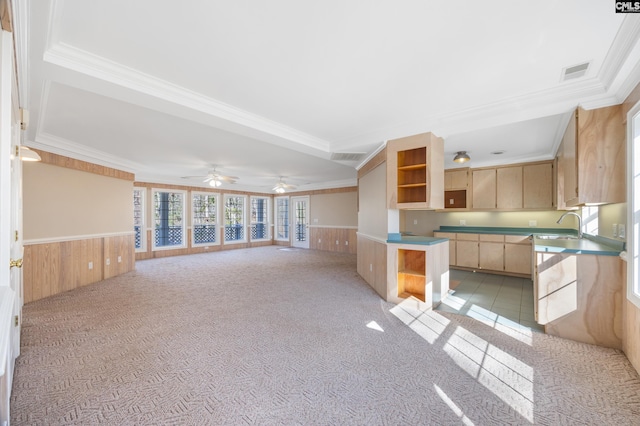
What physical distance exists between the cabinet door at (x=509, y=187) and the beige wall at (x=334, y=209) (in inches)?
165

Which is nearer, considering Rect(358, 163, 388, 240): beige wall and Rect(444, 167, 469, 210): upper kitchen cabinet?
Rect(358, 163, 388, 240): beige wall

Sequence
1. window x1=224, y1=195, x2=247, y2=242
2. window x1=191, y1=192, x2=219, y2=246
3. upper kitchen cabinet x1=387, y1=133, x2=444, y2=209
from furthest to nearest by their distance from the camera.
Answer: window x1=224, y1=195, x2=247, y2=242 → window x1=191, y1=192, x2=219, y2=246 → upper kitchen cabinet x1=387, y1=133, x2=444, y2=209

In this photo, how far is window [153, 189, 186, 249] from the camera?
8102mm

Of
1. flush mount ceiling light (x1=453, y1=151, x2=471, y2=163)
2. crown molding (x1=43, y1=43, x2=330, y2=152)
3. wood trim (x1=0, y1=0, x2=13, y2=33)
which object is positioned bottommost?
flush mount ceiling light (x1=453, y1=151, x2=471, y2=163)

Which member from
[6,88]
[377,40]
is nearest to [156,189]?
[6,88]

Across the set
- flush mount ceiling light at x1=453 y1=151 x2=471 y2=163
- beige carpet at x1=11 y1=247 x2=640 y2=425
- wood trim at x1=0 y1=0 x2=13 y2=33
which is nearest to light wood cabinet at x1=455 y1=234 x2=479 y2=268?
flush mount ceiling light at x1=453 y1=151 x2=471 y2=163

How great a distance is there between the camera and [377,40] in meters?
1.92

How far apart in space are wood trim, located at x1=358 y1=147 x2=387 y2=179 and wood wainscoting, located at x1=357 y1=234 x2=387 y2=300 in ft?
4.16

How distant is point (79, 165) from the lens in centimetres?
465

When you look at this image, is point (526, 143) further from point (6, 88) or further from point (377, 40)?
point (6, 88)

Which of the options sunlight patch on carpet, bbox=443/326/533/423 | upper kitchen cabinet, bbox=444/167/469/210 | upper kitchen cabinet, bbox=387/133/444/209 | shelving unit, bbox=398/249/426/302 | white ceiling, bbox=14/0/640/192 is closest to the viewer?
white ceiling, bbox=14/0/640/192

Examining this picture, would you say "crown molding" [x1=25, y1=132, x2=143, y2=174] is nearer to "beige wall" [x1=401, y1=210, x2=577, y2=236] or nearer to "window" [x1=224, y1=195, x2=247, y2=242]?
"window" [x1=224, y1=195, x2=247, y2=242]

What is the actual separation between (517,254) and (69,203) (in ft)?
27.5

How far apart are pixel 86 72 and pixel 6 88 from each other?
0.74 meters
